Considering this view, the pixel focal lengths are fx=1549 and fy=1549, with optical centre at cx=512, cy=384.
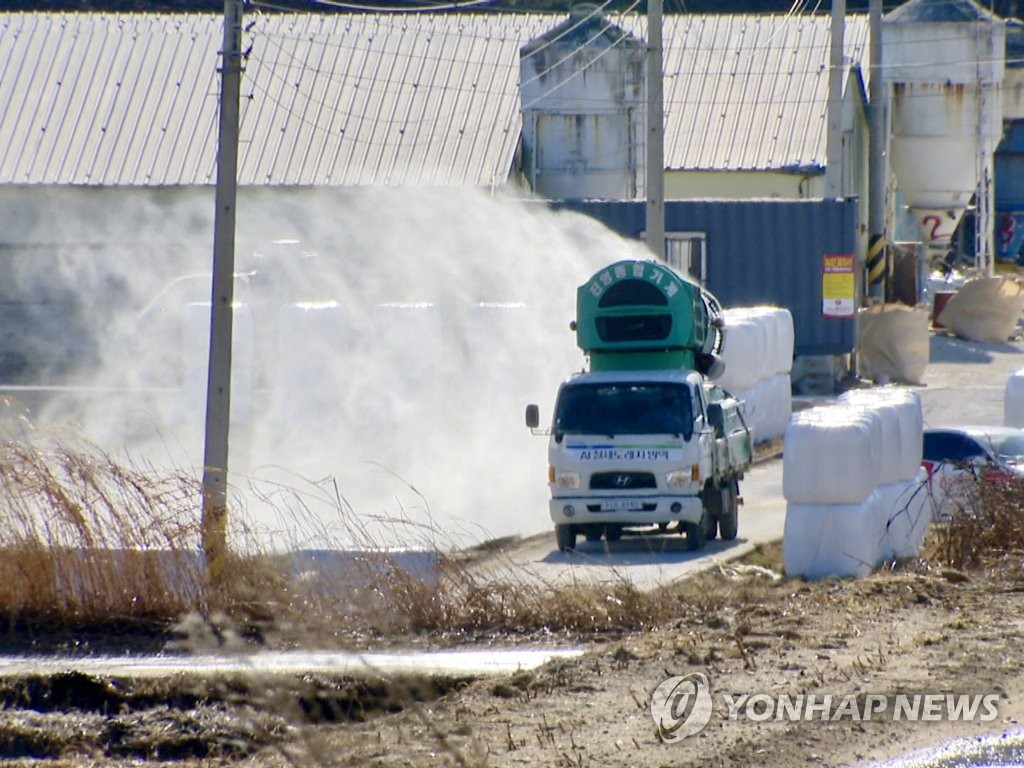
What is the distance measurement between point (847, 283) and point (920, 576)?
19.3 metres

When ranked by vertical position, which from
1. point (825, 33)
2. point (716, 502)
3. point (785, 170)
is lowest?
point (716, 502)

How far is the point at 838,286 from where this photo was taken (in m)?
30.5

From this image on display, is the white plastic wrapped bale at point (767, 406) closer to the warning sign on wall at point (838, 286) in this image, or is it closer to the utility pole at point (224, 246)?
the warning sign on wall at point (838, 286)

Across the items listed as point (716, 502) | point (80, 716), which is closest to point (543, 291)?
point (716, 502)

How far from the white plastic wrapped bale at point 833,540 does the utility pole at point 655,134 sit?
8307mm

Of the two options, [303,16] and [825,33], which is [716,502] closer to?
[825,33]

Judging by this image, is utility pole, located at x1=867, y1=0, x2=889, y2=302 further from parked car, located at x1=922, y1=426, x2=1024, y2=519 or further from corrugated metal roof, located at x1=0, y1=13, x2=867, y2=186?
parked car, located at x1=922, y1=426, x2=1024, y2=519

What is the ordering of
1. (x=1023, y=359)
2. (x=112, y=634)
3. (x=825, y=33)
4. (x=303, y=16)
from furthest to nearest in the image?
(x=303, y=16) → (x=825, y=33) → (x=1023, y=359) → (x=112, y=634)

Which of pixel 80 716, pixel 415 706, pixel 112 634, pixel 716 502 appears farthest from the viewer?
pixel 716 502

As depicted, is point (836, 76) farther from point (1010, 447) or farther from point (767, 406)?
point (1010, 447)

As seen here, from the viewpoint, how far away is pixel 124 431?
25031 mm

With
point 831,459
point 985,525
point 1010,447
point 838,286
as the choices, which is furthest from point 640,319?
point 838,286

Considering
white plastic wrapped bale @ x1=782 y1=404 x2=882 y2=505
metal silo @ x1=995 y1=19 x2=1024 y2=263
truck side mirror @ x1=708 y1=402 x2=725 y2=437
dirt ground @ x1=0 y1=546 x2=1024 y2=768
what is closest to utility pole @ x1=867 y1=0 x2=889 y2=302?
truck side mirror @ x1=708 y1=402 x2=725 y2=437

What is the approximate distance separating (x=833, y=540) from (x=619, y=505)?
3.49 meters
